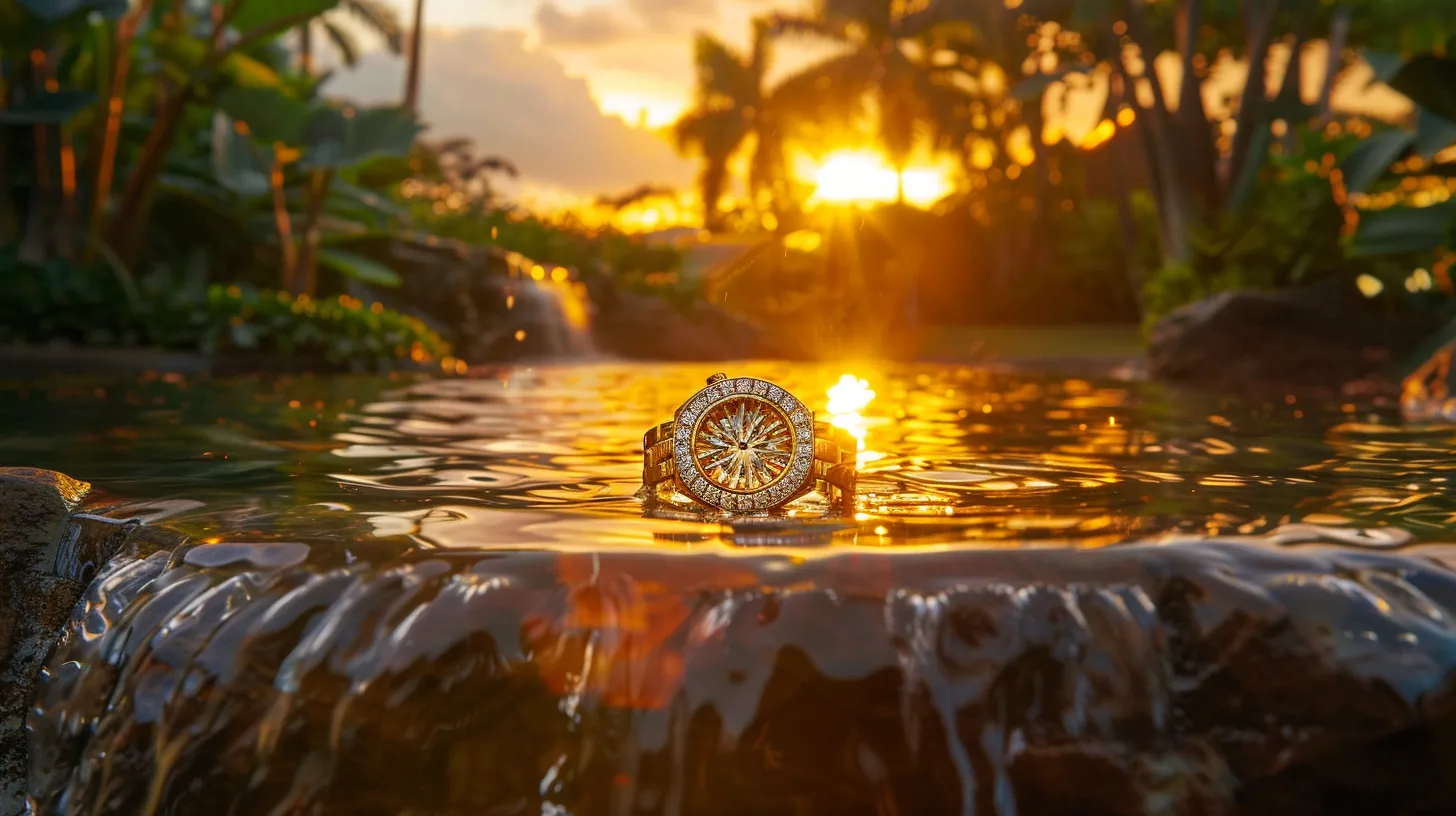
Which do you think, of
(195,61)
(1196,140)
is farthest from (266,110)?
(1196,140)

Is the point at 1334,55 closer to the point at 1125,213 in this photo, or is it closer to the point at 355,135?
the point at 1125,213

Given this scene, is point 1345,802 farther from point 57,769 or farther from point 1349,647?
point 57,769

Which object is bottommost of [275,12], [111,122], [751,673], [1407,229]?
[751,673]

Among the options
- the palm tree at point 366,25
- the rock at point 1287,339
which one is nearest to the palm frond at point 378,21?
the palm tree at point 366,25

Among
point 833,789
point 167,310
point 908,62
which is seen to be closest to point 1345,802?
point 833,789

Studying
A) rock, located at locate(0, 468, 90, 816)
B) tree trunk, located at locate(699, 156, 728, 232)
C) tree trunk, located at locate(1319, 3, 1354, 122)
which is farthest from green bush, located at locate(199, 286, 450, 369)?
tree trunk, located at locate(699, 156, 728, 232)

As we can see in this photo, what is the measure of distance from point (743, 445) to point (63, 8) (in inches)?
503

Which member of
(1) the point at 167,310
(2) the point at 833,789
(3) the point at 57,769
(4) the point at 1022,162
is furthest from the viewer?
(4) the point at 1022,162

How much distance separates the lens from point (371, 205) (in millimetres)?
18359

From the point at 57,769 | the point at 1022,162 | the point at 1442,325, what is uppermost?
the point at 1022,162

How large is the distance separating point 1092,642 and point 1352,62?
40950 millimetres

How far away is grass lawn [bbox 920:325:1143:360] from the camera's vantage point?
21453 millimetres

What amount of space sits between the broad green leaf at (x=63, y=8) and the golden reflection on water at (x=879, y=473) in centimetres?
751

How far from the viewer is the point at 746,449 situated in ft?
11.2
